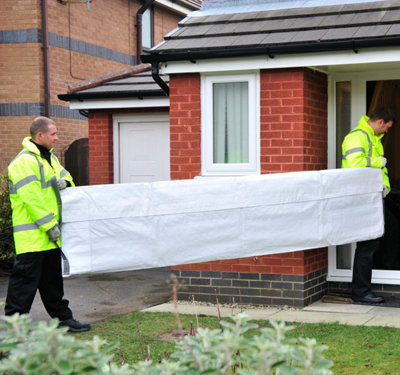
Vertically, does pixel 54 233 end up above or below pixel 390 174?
below

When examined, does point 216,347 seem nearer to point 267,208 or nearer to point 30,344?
point 30,344

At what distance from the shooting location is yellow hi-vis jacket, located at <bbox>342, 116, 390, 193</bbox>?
7.45 m

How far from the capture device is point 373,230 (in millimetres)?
7492

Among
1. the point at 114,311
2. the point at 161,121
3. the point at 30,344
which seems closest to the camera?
the point at 30,344

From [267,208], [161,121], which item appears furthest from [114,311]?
[161,121]

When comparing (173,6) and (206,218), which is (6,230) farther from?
(173,6)

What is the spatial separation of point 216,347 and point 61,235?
420cm

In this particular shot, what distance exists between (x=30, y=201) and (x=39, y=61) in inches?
330

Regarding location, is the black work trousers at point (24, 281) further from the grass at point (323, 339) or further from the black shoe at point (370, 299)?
the black shoe at point (370, 299)

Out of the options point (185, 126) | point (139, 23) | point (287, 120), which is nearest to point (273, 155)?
point (287, 120)

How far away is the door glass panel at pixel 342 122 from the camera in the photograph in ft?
27.0

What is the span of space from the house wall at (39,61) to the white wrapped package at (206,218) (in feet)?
25.1

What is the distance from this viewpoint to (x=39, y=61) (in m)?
13.7

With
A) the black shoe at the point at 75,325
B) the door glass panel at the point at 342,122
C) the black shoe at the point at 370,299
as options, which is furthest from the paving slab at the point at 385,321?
the black shoe at the point at 75,325
